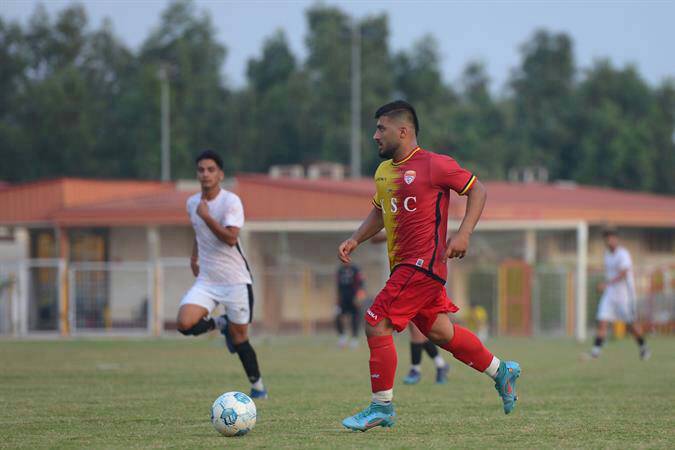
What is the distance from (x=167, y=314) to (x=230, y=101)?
3550 cm

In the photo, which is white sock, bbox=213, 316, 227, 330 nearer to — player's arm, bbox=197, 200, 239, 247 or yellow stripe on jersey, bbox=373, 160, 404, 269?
player's arm, bbox=197, 200, 239, 247

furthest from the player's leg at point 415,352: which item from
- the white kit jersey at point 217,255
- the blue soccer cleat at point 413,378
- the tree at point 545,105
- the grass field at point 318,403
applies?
the tree at point 545,105

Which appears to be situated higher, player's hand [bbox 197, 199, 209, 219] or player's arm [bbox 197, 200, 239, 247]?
player's hand [bbox 197, 199, 209, 219]

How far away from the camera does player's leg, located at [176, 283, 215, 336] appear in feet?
35.2

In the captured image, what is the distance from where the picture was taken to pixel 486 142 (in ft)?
215

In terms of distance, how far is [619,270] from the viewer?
773 inches

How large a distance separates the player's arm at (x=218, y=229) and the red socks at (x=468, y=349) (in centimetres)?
293

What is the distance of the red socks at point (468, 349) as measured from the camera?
8.59 metres

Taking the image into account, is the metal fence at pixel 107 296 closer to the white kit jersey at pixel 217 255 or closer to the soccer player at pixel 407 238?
the white kit jersey at pixel 217 255

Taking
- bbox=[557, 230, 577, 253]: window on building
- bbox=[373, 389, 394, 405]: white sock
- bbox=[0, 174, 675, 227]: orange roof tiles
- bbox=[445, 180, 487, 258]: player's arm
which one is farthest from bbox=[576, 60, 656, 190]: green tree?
bbox=[373, 389, 394, 405]: white sock

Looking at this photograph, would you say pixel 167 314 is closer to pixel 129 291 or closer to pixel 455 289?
pixel 129 291

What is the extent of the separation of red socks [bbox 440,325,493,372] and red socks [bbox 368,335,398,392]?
49 cm

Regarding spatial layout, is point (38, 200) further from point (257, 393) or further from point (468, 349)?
point (468, 349)

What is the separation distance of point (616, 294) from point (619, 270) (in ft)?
2.14
